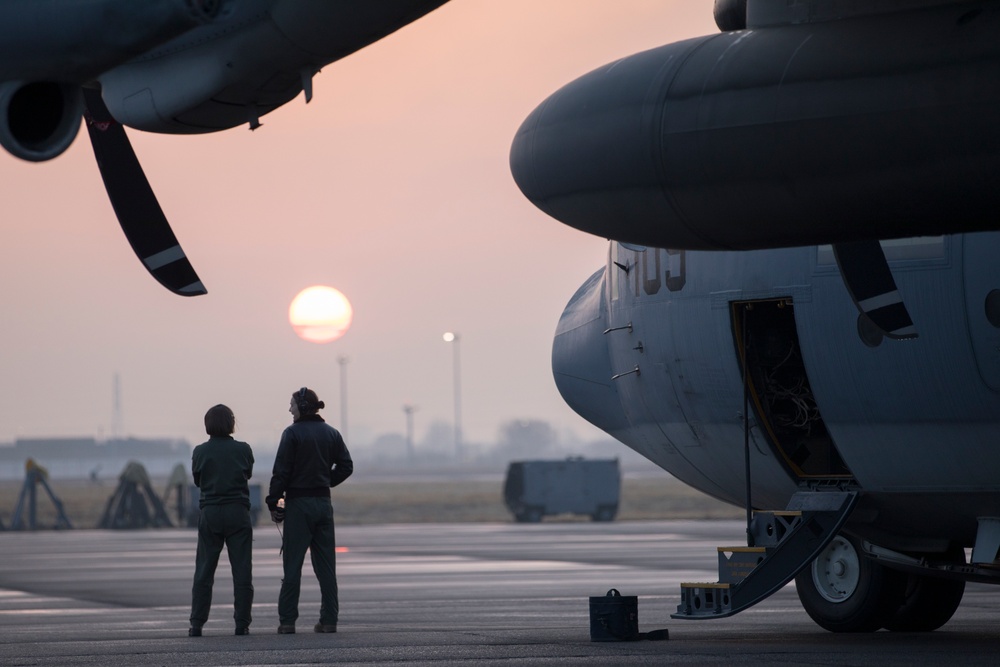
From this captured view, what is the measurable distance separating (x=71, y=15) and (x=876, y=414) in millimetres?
8300

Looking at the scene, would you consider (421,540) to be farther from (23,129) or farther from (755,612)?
(23,129)

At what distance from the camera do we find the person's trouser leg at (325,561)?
15.6m

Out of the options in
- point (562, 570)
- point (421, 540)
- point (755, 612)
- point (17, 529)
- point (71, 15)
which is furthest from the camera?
point (17, 529)

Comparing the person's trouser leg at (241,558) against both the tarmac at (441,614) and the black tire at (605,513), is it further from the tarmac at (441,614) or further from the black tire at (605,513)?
the black tire at (605,513)

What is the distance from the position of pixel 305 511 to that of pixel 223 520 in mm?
832

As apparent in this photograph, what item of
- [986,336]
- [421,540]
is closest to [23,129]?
[986,336]

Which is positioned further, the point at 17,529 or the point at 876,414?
the point at 17,529

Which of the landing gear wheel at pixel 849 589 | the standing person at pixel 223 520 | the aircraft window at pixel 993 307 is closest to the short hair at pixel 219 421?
the standing person at pixel 223 520

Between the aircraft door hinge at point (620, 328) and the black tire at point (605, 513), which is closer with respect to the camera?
the aircraft door hinge at point (620, 328)

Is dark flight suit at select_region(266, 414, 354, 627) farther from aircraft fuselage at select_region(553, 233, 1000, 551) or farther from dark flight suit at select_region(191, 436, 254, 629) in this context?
aircraft fuselage at select_region(553, 233, 1000, 551)

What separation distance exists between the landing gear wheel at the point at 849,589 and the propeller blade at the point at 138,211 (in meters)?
7.43

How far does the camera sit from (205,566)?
15422mm

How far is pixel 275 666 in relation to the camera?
12.4m

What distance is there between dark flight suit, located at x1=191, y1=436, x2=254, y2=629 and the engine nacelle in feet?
22.2
